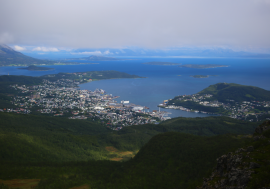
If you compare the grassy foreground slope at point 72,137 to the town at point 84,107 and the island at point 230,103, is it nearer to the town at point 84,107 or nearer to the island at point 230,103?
the town at point 84,107

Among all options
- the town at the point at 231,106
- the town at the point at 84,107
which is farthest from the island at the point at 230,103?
the town at the point at 84,107

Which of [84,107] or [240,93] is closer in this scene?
[84,107]

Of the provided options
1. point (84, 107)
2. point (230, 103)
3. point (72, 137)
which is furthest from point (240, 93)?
point (72, 137)

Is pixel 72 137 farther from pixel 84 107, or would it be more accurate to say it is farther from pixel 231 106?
pixel 231 106

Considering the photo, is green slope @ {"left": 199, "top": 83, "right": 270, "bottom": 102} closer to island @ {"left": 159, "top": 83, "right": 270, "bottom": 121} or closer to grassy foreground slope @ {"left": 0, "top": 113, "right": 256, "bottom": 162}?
island @ {"left": 159, "top": 83, "right": 270, "bottom": 121}

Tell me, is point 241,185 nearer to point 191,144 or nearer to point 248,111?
point 191,144

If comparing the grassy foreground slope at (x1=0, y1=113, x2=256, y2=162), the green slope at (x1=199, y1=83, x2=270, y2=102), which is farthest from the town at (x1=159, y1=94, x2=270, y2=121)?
the grassy foreground slope at (x1=0, y1=113, x2=256, y2=162)
